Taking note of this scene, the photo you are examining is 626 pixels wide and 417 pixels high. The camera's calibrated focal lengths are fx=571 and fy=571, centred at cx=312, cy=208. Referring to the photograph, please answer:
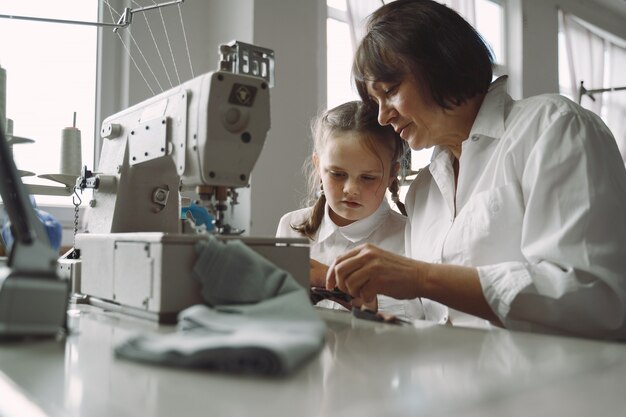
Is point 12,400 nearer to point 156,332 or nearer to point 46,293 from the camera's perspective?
point 46,293

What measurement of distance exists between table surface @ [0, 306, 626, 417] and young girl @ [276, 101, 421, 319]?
2.70 ft

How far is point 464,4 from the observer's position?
13.7 feet

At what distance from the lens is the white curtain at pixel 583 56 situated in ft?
17.3

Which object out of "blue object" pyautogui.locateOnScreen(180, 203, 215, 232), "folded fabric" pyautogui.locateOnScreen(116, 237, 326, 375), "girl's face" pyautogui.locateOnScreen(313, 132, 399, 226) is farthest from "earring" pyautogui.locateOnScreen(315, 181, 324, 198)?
"folded fabric" pyautogui.locateOnScreen(116, 237, 326, 375)

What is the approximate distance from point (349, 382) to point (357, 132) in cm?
116

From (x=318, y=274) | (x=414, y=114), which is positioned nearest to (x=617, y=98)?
(x=414, y=114)

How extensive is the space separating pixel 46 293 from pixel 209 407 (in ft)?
1.03

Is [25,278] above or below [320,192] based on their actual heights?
below

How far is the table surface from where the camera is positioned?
1.42 feet

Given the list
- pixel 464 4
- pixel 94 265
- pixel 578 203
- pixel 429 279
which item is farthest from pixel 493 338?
pixel 464 4

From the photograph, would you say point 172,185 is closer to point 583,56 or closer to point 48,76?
point 48,76

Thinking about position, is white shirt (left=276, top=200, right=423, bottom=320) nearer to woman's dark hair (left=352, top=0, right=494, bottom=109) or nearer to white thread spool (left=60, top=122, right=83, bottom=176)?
woman's dark hair (left=352, top=0, right=494, bottom=109)

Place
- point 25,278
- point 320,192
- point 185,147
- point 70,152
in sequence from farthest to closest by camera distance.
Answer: point 320,192 → point 70,152 → point 185,147 → point 25,278

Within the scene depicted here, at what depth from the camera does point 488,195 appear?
1.15 metres
